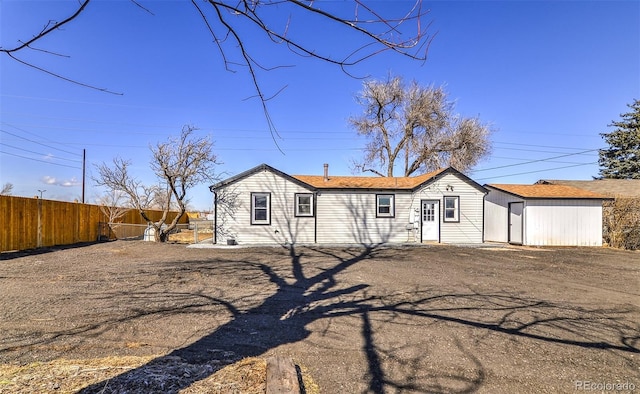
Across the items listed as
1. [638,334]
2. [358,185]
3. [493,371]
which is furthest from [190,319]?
[358,185]

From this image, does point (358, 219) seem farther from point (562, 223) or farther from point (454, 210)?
point (562, 223)

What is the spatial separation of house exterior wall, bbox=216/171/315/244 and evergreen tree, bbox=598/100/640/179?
3578 centimetres

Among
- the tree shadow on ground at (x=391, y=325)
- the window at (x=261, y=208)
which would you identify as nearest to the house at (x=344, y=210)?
the window at (x=261, y=208)

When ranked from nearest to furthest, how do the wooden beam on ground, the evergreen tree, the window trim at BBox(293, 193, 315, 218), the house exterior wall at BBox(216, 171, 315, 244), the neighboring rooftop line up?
1. the wooden beam on ground
2. the house exterior wall at BBox(216, 171, 315, 244)
3. the window trim at BBox(293, 193, 315, 218)
4. the neighboring rooftop
5. the evergreen tree

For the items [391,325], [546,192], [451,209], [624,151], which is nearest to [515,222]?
[546,192]

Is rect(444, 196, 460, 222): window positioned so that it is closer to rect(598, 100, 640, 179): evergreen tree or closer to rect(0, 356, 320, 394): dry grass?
rect(0, 356, 320, 394): dry grass

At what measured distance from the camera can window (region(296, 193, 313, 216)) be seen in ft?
56.7

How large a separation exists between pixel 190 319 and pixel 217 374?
2.04 m

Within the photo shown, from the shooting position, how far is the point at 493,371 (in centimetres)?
337

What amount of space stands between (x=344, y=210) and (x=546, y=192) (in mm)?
10696

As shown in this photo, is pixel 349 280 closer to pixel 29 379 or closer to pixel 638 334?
pixel 638 334

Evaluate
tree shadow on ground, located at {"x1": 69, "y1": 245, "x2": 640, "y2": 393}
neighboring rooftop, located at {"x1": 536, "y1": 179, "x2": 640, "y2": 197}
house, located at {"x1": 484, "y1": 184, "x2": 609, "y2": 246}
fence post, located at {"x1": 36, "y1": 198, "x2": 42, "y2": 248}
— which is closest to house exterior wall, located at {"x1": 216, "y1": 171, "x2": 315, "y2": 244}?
fence post, located at {"x1": 36, "y1": 198, "x2": 42, "y2": 248}

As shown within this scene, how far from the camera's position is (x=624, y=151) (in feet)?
117

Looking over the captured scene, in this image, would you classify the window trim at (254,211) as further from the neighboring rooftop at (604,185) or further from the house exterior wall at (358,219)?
the neighboring rooftop at (604,185)
